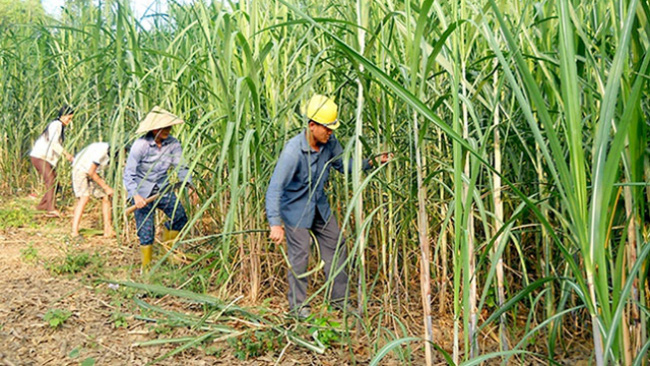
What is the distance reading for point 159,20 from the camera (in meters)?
4.66

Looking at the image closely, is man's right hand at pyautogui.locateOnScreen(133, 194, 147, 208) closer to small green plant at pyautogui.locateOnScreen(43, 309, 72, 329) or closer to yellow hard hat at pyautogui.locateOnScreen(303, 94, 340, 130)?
small green plant at pyautogui.locateOnScreen(43, 309, 72, 329)

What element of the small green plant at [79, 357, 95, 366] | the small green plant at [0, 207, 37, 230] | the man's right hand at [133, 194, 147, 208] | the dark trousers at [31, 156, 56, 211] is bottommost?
the small green plant at [79, 357, 95, 366]

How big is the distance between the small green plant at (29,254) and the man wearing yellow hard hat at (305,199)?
208 centimetres

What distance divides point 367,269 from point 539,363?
987 mm

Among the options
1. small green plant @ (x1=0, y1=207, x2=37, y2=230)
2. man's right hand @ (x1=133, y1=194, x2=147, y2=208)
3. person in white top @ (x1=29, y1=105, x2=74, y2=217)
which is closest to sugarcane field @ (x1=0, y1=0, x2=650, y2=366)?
man's right hand @ (x1=133, y1=194, x2=147, y2=208)

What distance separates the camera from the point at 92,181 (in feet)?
18.0

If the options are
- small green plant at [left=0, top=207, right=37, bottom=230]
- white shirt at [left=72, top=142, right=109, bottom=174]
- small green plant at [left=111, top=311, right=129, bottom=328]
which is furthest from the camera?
small green plant at [left=0, top=207, right=37, bottom=230]

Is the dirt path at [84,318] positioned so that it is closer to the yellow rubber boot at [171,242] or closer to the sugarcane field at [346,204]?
the sugarcane field at [346,204]

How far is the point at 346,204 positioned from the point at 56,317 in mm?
1734

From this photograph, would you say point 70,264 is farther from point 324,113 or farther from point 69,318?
point 324,113

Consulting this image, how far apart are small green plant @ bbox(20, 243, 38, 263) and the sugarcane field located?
4cm

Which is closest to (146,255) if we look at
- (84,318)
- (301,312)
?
(84,318)

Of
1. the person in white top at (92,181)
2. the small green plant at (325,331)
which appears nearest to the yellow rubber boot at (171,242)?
the person in white top at (92,181)

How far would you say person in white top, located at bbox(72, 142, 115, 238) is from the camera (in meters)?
5.22
